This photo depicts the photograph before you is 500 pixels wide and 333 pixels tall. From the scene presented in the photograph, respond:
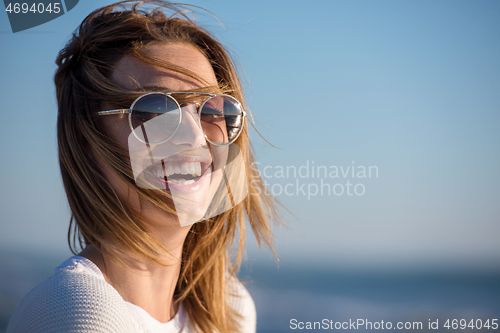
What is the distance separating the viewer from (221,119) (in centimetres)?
148

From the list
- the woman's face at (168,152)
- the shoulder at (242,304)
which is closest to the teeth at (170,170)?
the woman's face at (168,152)

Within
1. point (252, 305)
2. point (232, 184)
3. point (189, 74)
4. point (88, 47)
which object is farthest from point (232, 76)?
point (252, 305)

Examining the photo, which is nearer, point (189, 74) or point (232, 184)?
point (189, 74)

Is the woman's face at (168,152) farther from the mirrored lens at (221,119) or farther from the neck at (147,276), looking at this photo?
the neck at (147,276)

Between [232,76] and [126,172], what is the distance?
2.54 feet

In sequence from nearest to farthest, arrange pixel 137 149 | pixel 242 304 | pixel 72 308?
pixel 72 308 < pixel 137 149 < pixel 242 304

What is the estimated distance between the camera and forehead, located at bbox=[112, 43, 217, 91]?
1.32m

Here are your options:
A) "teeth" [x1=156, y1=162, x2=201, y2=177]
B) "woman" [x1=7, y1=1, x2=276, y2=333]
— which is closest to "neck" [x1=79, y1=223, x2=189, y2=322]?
"woman" [x1=7, y1=1, x2=276, y2=333]

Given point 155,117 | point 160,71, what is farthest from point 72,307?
point 160,71

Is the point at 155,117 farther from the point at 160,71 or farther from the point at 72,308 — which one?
the point at 72,308

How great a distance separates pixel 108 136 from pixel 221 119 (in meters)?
0.47

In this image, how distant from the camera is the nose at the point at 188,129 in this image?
4.43 feet

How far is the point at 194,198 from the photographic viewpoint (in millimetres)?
1418

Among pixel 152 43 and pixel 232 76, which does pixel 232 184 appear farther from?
pixel 152 43
